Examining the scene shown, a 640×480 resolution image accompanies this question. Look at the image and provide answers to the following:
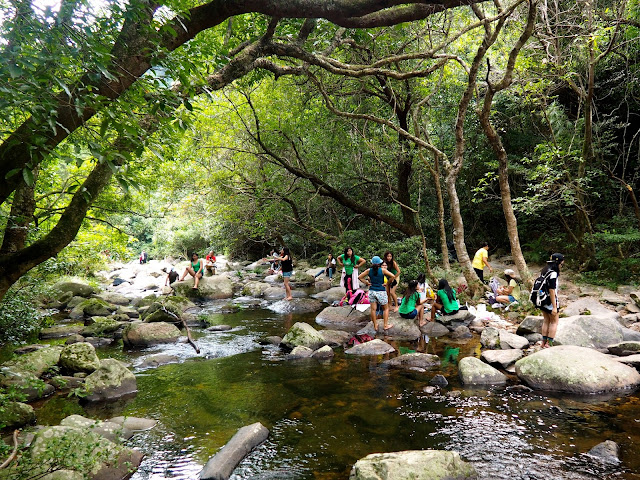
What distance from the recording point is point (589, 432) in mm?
4586

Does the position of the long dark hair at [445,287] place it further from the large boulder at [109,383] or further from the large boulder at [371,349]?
the large boulder at [109,383]

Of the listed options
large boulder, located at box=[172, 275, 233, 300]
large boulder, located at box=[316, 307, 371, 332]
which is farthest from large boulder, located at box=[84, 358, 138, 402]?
large boulder, located at box=[172, 275, 233, 300]

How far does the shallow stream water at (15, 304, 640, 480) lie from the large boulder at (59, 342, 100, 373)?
800 mm

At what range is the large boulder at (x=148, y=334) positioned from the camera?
9070 mm

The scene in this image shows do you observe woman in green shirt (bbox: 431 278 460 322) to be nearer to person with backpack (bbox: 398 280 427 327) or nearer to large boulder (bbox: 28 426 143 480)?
person with backpack (bbox: 398 280 427 327)

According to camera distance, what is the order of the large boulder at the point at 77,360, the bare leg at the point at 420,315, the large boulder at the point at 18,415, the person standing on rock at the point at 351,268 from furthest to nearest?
the person standing on rock at the point at 351,268 < the bare leg at the point at 420,315 < the large boulder at the point at 77,360 < the large boulder at the point at 18,415

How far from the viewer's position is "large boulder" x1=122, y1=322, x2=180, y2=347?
9070mm

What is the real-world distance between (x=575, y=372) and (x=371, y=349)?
140 inches

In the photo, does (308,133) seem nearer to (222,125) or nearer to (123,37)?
(222,125)

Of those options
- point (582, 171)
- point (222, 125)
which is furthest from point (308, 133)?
point (582, 171)

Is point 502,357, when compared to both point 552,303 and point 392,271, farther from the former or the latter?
point 392,271

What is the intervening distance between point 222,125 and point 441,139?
29.5 ft

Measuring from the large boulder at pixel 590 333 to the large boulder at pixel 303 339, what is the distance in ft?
15.2

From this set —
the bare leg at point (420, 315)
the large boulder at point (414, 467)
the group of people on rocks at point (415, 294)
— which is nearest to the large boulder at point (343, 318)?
the group of people on rocks at point (415, 294)
